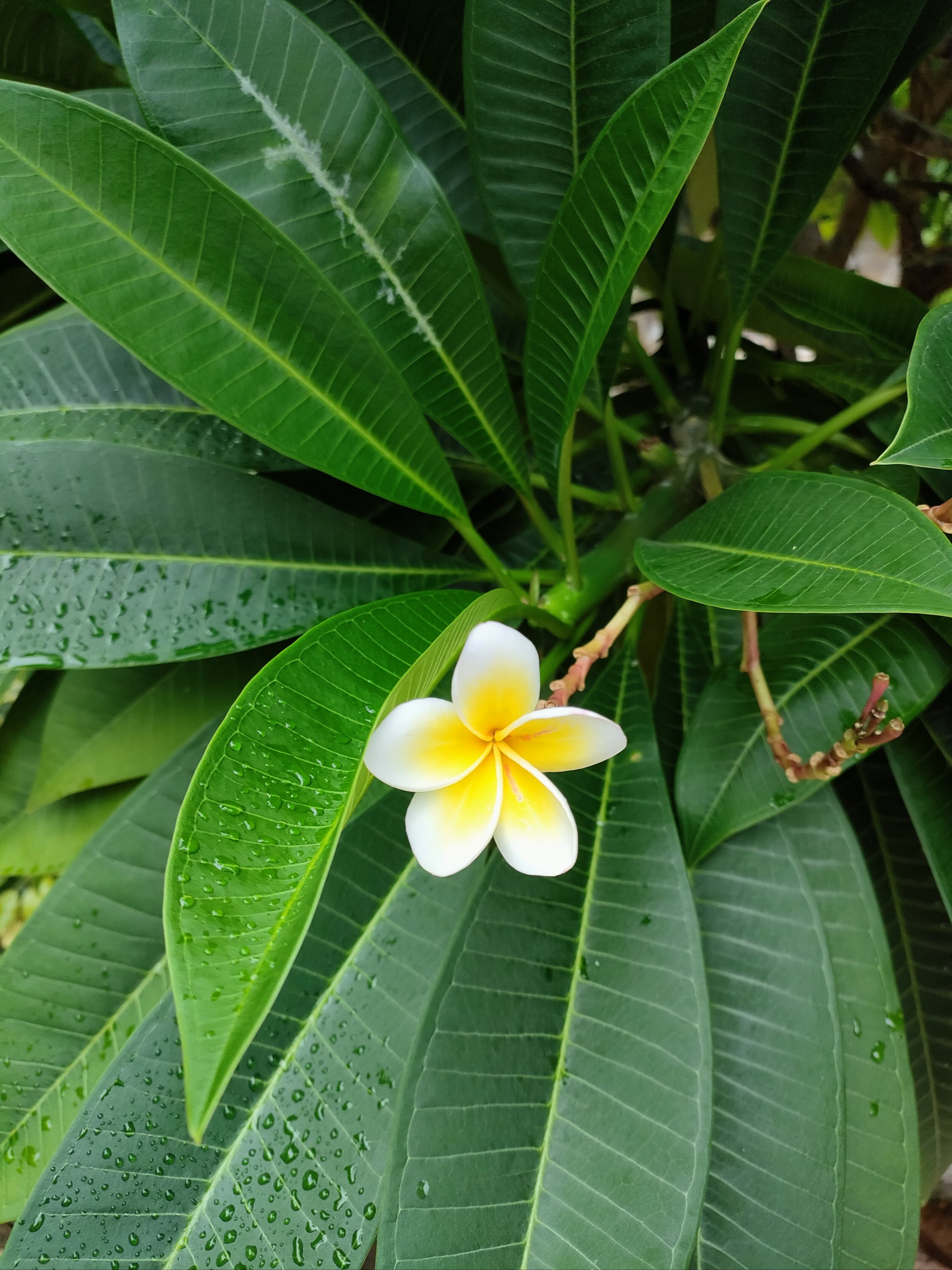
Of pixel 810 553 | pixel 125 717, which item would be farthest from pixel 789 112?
pixel 125 717

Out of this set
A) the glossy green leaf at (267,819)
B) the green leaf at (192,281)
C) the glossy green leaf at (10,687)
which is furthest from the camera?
the glossy green leaf at (10,687)

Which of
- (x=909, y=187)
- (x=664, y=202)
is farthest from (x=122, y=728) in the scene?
(x=909, y=187)

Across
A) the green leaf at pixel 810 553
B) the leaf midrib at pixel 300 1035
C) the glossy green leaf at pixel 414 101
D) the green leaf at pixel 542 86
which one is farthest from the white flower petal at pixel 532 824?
the glossy green leaf at pixel 414 101

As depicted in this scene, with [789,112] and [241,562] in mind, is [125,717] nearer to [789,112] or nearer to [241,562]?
[241,562]

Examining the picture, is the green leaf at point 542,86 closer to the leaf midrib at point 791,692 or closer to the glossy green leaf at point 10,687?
the leaf midrib at point 791,692

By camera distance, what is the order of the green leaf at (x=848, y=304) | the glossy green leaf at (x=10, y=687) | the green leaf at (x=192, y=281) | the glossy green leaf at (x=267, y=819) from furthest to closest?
the glossy green leaf at (x=10, y=687)
the green leaf at (x=848, y=304)
the green leaf at (x=192, y=281)
the glossy green leaf at (x=267, y=819)

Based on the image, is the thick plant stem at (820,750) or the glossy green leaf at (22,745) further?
the glossy green leaf at (22,745)

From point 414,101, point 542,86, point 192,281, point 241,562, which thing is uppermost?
point 414,101

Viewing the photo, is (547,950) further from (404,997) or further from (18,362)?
(18,362)
